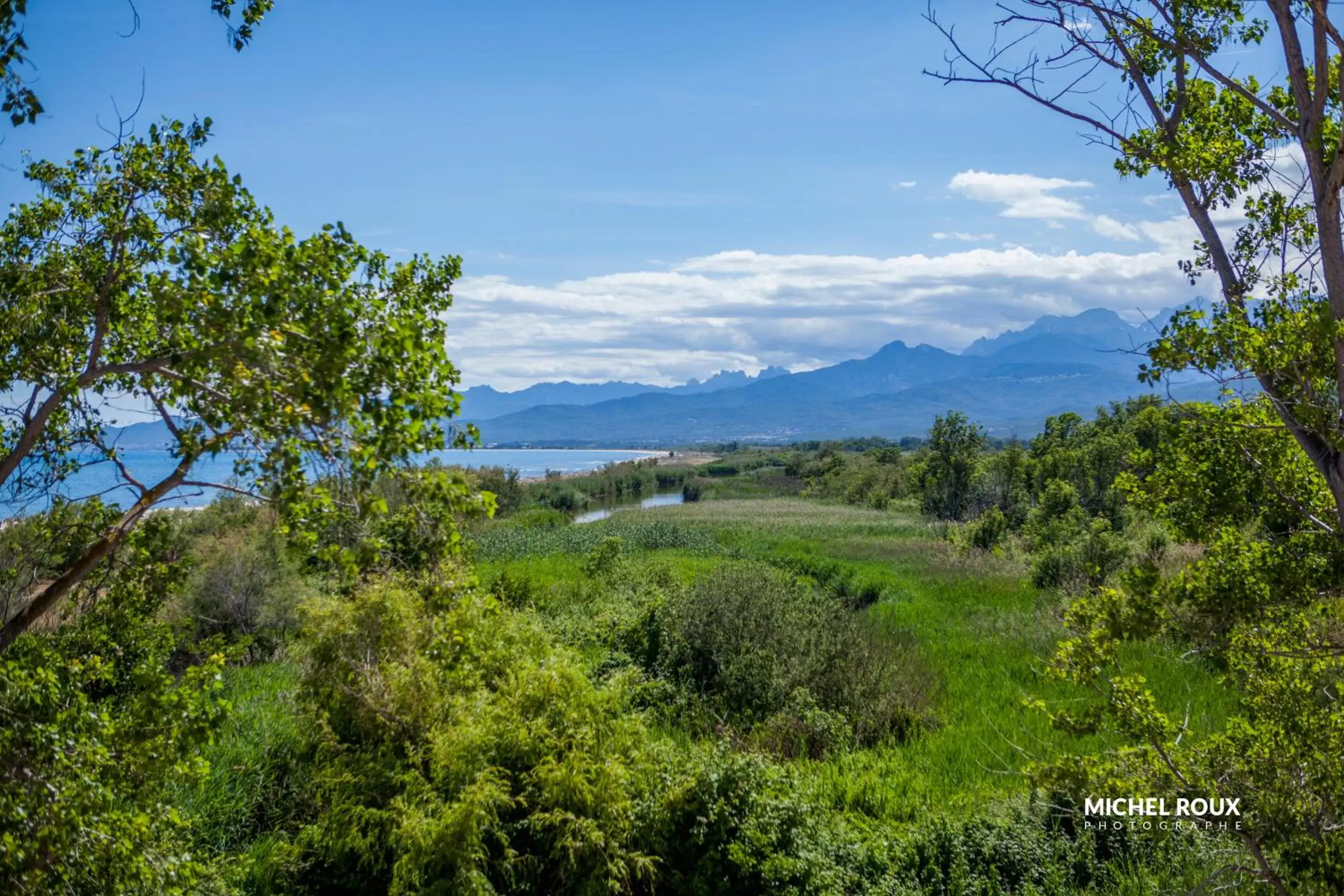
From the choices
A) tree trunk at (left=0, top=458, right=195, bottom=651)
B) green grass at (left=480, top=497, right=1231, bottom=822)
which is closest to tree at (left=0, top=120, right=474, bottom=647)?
tree trunk at (left=0, top=458, right=195, bottom=651)

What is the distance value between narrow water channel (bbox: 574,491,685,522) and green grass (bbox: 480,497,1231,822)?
20.1 m

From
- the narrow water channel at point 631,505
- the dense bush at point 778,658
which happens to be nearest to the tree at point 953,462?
the narrow water channel at point 631,505

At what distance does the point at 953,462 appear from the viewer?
35344 mm

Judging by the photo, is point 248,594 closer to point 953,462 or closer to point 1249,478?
point 1249,478

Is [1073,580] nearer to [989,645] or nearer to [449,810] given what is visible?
[989,645]

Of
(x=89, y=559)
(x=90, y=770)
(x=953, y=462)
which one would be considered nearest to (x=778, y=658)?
(x=89, y=559)

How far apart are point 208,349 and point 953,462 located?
3508 cm

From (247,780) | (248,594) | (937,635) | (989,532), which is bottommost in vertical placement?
(937,635)

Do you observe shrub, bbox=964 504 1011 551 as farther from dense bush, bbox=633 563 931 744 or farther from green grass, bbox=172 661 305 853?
green grass, bbox=172 661 305 853

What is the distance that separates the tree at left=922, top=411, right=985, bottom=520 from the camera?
3509 centimetres

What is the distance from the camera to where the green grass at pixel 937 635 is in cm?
845

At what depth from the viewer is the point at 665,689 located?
11.8 meters

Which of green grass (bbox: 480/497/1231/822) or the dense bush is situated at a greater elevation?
the dense bush

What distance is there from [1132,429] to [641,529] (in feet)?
62.6
